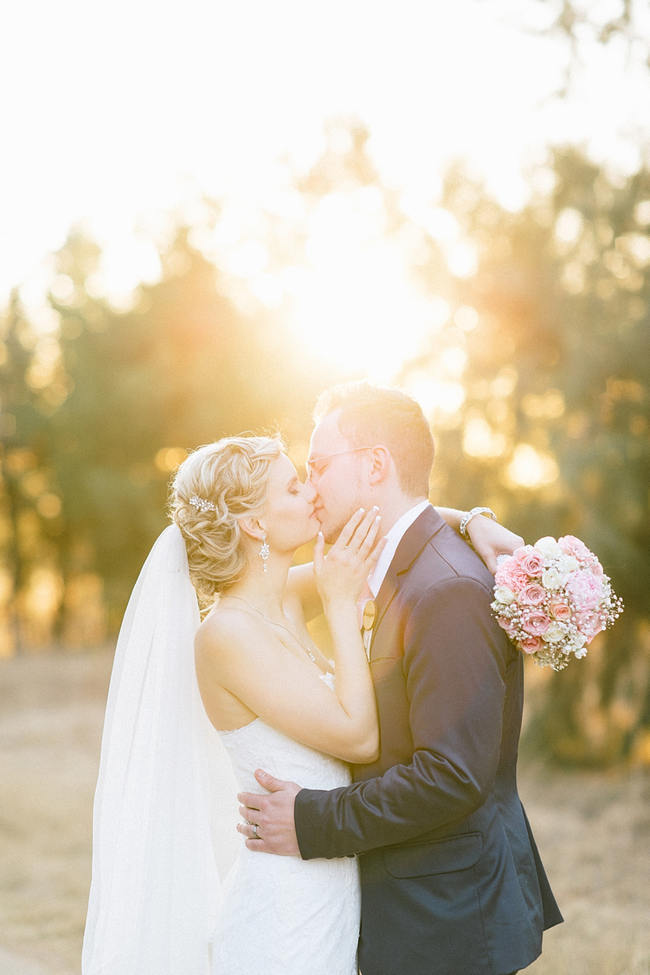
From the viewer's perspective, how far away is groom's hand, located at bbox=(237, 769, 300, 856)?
303 cm

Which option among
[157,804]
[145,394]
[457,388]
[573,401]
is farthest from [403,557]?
[145,394]

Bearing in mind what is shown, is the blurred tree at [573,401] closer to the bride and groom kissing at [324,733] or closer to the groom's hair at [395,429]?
the bride and groom kissing at [324,733]

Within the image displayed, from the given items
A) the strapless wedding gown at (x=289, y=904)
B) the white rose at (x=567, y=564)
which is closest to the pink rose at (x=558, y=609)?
the white rose at (x=567, y=564)

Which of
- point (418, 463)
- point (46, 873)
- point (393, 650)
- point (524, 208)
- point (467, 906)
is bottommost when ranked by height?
point (46, 873)

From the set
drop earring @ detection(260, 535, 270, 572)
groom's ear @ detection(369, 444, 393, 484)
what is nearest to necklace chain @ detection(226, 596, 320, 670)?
drop earring @ detection(260, 535, 270, 572)

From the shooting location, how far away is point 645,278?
33.6ft

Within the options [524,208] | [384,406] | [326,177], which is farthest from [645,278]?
Answer: [326,177]

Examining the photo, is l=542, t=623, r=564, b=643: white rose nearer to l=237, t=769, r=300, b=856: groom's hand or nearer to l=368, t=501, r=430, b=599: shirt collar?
l=368, t=501, r=430, b=599: shirt collar

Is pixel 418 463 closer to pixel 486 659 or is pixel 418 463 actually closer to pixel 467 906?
pixel 486 659

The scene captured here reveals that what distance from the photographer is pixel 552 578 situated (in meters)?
2.90

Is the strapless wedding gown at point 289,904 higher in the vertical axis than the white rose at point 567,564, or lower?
lower

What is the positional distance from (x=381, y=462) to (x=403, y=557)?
339 millimetres

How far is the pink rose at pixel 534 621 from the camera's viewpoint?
2.83 meters

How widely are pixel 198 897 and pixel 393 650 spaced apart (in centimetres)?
128
